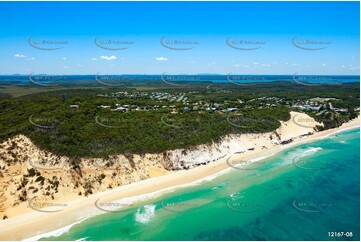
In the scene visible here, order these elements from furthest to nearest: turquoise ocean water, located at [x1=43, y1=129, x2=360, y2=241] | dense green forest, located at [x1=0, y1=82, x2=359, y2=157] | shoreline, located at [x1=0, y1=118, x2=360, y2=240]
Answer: dense green forest, located at [x1=0, y1=82, x2=359, y2=157]
shoreline, located at [x1=0, y1=118, x2=360, y2=240]
turquoise ocean water, located at [x1=43, y1=129, x2=360, y2=241]

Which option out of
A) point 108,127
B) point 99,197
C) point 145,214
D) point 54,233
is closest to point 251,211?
point 145,214

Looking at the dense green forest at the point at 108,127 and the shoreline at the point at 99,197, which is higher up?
the dense green forest at the point at 108,127

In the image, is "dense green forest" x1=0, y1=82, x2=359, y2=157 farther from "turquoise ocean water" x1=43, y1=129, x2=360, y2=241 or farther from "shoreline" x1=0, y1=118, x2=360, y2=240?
"turquoise ocean water" x1=43, y1=129, x2=360, y2=241

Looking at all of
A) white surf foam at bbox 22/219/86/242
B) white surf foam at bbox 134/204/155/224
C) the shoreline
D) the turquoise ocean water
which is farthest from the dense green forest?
white surf foam at bbox 22/219/86/242

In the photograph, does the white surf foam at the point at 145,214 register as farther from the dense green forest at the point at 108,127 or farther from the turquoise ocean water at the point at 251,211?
the dense green forest at the point at 108,127

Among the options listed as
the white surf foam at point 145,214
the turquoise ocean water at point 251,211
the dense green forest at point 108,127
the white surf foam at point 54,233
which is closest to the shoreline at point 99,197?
the white surf foam at point 54,233
